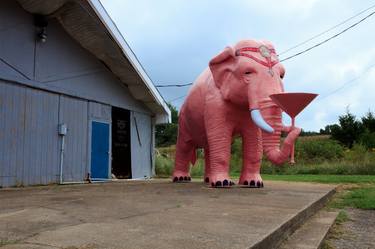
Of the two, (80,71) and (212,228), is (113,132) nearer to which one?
(80,71)

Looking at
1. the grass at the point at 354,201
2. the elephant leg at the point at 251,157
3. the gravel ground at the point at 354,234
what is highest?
the elephant leg at the point at 251,157

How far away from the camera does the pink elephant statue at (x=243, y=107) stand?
5.89m

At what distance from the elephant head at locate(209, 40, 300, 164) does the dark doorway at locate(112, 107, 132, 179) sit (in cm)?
491

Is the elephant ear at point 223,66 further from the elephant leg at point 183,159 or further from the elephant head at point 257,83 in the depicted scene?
the elephant leg at point 183,159

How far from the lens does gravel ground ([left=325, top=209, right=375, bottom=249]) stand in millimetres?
3525

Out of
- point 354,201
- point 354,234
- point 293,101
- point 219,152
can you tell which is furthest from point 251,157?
point 354,234

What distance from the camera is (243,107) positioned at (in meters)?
6.68

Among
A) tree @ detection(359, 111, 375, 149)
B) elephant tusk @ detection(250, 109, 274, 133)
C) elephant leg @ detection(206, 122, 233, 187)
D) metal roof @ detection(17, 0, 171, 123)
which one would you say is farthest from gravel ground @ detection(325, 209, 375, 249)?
tree @ detection(359, 111, 375, 149)

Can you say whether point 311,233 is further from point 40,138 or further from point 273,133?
point 40,138

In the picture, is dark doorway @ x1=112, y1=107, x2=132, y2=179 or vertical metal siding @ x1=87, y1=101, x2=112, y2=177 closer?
vertical metal siding @ x1=87, y1=101, x2=112, y2=177

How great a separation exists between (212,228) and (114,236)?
0.65 m

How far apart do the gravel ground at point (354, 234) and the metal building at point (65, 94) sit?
19.0ft

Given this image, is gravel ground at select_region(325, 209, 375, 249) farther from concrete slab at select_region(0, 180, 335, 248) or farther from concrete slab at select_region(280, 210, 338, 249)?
concrete slab at select_region(0, 180, 335, 248)

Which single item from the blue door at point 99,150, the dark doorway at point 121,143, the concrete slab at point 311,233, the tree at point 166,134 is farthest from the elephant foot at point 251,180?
the tree at point 166,134
